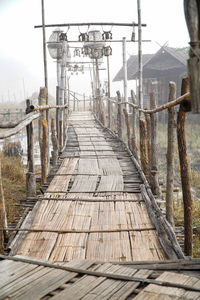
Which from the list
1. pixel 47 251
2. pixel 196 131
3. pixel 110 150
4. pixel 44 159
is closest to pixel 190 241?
pixel 47 251

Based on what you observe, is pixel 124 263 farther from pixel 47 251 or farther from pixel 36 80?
pixel 36 80

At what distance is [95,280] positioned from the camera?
2188mm

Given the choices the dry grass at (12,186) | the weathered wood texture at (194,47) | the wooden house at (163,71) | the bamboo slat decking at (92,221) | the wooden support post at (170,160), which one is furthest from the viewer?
the wooden house at (163,71)

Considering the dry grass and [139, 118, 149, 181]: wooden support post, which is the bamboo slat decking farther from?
the dry grass

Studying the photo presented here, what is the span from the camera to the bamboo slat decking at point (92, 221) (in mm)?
2906

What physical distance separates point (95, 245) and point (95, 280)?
0.84 metres

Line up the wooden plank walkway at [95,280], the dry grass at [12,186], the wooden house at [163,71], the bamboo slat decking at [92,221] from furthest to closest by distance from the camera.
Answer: the wooden house at [163,71] → the dry grass at [12,186] → the bamboo slat decking at [92,221] → the wooden plank walkway at [95,280]

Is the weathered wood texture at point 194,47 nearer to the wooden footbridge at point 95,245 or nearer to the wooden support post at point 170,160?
the wooden footbridge at point 95,245

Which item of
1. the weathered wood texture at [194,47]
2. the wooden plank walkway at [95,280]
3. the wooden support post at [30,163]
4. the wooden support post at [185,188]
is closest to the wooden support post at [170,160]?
the wooden support post at [185,188]

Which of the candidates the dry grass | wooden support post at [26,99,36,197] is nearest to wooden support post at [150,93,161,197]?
wooden support post at [26,99,36,197]

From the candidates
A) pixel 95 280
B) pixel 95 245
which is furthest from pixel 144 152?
pixel 95 280

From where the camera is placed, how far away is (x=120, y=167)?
237 inches

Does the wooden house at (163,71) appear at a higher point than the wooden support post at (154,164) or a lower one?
higher

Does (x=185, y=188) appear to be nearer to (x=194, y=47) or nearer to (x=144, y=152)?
(x=194, y=47)
